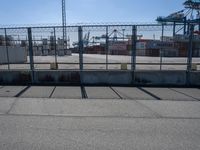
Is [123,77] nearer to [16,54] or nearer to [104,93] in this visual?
[104,93]

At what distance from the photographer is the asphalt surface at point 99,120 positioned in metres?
4.38

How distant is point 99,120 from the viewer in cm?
584

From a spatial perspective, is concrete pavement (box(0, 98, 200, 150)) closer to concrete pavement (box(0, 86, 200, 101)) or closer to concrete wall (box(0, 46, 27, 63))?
concrete pavement (box(0, 86, 200, 101))

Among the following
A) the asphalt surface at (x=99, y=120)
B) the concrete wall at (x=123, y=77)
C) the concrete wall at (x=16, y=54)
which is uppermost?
the concrete wall at (x=16, y=54)

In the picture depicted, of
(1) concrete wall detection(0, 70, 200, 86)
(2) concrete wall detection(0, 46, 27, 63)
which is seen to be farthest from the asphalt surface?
(2) concrete wall detection(0, 46, 27, 63)

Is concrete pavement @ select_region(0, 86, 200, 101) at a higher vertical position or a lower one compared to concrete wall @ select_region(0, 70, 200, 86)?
lower

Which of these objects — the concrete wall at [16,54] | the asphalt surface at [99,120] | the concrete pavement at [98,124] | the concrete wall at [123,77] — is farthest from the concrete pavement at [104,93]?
the concrete wall at [16,54]

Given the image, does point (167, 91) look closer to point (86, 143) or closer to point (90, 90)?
point (90, 90)

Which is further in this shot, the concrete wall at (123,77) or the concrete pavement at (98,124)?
the concrete wall at (123,77)

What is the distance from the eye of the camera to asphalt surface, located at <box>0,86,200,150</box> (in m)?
4.38

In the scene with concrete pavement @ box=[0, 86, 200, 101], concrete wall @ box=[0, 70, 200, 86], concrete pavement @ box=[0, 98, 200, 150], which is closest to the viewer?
concrete pavement @ box=[0, 98, 200, 150]

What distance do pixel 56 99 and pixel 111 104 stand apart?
2.08m

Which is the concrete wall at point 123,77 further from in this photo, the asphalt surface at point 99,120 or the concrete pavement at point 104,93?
the asphalt surface at point 99,120

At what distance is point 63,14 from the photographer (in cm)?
5106
